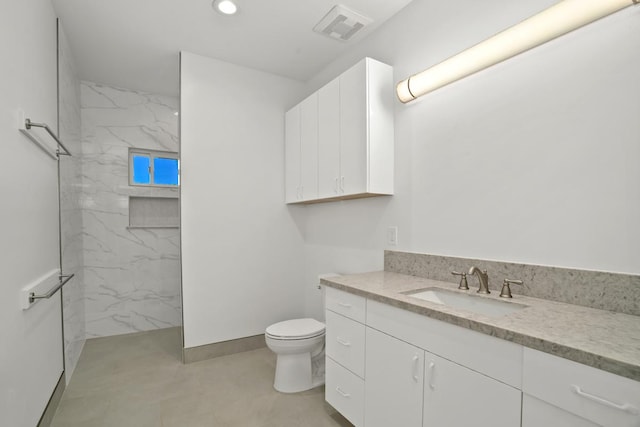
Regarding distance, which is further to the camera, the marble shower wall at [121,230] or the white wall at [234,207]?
the marble shower wall at [121,230]

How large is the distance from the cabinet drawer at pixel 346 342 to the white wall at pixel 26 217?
4.77ft

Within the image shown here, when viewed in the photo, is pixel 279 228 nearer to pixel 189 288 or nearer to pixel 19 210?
pixel 189 288

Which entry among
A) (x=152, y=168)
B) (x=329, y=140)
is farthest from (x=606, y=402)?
(x=152, y=168)

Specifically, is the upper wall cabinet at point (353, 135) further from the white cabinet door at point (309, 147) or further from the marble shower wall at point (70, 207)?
the marble shower wall at point (70, 207)

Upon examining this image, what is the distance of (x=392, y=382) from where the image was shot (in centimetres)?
Answer: 148

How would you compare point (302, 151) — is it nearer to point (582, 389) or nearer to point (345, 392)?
point (345, 392)

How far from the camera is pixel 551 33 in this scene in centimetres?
132

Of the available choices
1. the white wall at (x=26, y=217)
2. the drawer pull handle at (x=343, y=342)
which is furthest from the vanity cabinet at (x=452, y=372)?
the white wall at (x=26, y=217)

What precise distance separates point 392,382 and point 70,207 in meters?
2.84

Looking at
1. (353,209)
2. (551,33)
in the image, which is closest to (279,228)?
(353,209)

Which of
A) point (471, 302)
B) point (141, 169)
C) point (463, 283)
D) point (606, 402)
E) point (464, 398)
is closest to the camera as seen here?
point (606, 402)

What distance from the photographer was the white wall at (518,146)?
1.23m

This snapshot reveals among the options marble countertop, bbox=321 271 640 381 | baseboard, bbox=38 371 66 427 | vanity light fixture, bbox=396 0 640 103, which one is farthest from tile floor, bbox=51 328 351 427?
vanity light fixture, bbox=396 0 640 103

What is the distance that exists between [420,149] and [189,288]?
2.17 m
